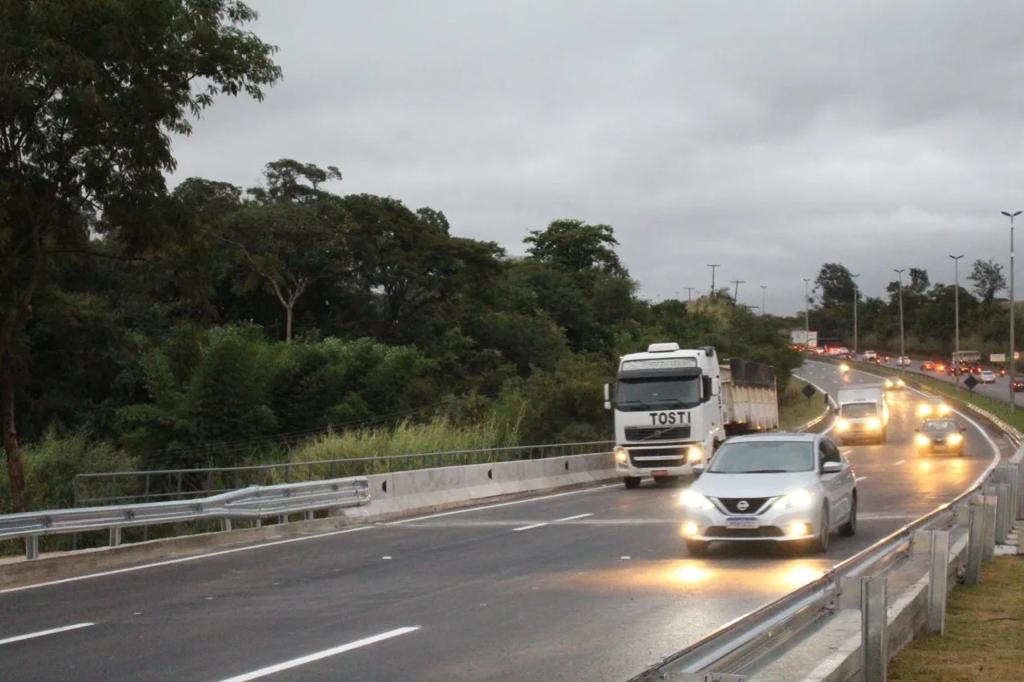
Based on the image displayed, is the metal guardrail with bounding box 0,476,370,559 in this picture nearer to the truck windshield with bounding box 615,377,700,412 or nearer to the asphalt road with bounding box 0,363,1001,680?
the asphalt road with bounding box 0,363,1001,680

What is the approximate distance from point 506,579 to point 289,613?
10.2ft

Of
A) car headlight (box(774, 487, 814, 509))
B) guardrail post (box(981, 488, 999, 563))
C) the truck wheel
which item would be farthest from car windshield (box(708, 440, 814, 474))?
guardrail post (box(981, 488, 999, 563))

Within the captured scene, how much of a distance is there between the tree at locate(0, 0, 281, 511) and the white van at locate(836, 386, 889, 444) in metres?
44.3

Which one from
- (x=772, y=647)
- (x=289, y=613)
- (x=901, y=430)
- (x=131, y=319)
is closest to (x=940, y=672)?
(x=772, y=647)

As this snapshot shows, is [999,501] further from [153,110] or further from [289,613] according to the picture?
[153,110]

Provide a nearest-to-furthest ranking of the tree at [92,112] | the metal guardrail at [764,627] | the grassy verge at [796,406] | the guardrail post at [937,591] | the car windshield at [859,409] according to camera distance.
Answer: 1. the metal guardrail at [764,627]
2. the guardrail post at [937,591]
3. the tree at [92,112]
4. the car windshield at [859,409]
5. the grassy verge at [796,406]

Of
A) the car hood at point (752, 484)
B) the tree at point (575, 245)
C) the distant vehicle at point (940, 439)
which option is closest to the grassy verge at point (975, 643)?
the car hood at point (752, 484)

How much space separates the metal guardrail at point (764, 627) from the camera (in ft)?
17.1

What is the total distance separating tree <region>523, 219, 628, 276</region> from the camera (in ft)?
351

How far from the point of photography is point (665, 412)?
33.0m

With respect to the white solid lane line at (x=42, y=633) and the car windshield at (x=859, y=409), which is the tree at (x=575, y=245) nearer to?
the car windshield at (x=859, y=409)

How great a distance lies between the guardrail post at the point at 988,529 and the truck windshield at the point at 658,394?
17.3 meters

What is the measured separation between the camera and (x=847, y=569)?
8.47 meters

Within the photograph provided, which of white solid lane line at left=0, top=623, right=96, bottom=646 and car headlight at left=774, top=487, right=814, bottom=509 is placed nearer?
white solid lane line at left=0, top=623, right=96, bottom=646
